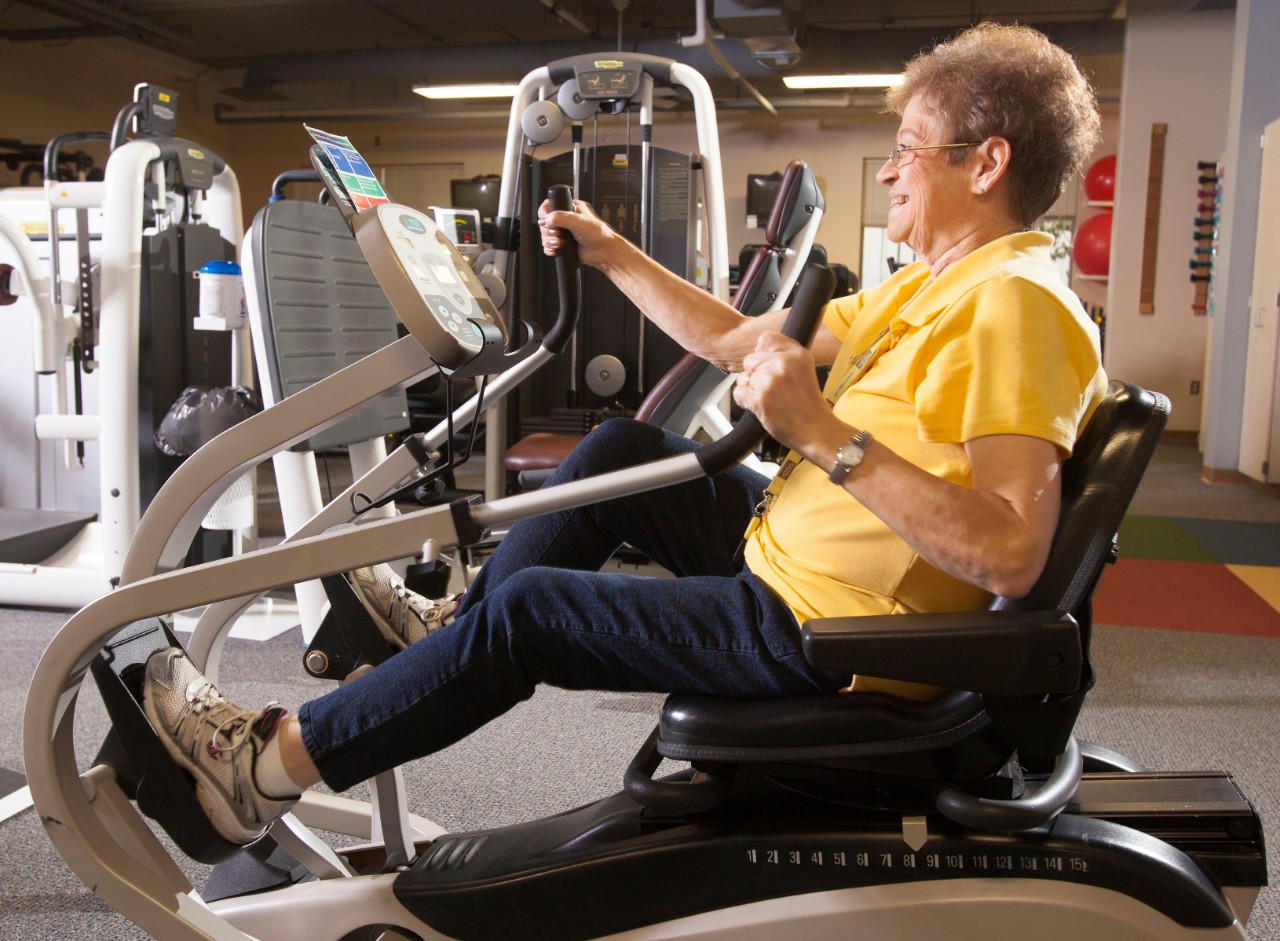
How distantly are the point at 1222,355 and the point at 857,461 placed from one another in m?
6.06

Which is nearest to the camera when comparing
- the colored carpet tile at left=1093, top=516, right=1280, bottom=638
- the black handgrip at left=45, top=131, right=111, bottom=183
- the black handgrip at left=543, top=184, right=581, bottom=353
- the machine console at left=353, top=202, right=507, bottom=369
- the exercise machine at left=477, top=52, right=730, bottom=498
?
the machine console at left=353, top=202, right=507, bottom=369

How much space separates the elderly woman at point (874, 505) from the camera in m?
1.04

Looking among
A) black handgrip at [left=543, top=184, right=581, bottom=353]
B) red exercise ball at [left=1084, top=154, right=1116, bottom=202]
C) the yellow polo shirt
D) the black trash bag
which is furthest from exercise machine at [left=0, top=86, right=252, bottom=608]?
red exercise ball at [left=1084, top=154, right=1116, bottom=202]

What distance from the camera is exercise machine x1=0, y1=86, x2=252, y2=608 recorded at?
3006mm

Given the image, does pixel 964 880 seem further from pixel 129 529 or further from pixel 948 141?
pixel 129 529

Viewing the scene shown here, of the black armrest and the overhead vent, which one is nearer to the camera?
the black armrest

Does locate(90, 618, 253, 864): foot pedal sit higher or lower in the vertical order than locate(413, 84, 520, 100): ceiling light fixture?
lower

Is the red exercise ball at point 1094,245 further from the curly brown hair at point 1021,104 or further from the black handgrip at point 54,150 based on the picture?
the curly brown hair at point 1021,104

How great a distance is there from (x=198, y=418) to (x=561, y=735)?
1344mm

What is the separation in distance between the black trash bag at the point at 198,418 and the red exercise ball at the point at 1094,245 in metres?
7.91

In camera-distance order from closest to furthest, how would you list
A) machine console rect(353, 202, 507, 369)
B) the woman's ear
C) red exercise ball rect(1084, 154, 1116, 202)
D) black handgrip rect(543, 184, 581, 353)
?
machine console rect(353, 202, 507, 369) → the woman's ear → black handgrip rect(543, 184, 581, 353) → red exercise ball rect(1084, 154, 1116, 202)

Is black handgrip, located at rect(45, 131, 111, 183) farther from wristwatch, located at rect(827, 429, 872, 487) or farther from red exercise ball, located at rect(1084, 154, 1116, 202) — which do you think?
red exercise ball, located at rect(1084, 154, 1116, 202)

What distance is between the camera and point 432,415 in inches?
242

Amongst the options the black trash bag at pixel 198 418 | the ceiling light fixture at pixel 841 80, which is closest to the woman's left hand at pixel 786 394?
the black trash bag at pixel 198 418
